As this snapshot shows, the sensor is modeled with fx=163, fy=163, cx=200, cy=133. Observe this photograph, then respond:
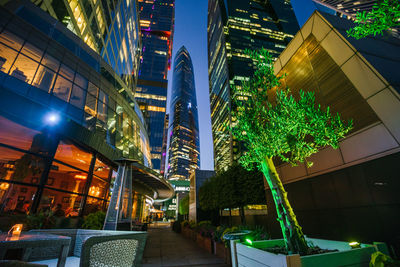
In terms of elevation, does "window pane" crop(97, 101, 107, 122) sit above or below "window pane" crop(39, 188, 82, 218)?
above

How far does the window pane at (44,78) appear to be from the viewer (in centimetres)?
938

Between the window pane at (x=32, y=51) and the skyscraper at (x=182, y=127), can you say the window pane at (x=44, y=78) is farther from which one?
the skyscraper at (x=182, y=127)

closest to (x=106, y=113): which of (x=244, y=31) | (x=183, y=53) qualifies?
(x=244, y=31)

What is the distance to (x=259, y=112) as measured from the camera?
→ 18.7ft

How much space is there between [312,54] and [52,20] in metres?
16.9

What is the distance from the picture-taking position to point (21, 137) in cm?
905

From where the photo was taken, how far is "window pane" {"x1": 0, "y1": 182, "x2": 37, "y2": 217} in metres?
7.39

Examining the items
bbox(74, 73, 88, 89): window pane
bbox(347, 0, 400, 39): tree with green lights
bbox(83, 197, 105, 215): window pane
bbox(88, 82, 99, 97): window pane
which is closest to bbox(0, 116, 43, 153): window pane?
bbox(83, 197, 105, 215): window pane

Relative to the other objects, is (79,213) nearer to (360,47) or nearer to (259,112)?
(259,112)

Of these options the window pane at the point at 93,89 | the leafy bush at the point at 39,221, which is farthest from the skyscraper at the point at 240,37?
the leafy bush at the point at 39,221

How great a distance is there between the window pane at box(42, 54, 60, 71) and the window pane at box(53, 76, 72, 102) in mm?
743

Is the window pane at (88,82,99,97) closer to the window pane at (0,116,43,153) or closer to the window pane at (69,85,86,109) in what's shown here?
the window pane at (69,85,86,109)

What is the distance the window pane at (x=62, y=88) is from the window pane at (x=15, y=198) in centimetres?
545

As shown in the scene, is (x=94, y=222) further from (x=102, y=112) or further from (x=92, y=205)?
(x=102, y=112)
